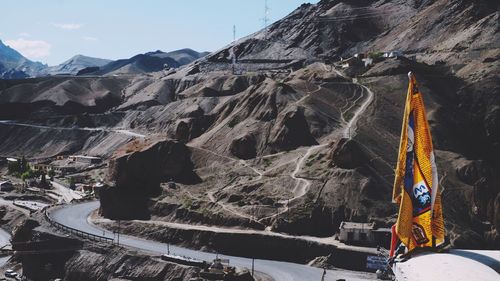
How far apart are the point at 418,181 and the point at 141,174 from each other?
66136mm

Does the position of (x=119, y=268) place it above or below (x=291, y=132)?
below

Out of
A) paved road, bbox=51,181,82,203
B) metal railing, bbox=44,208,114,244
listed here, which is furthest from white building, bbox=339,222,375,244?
paved road, bbox=51,181,82,203

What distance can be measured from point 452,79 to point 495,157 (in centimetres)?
2357

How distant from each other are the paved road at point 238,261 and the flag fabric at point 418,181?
1091 inches

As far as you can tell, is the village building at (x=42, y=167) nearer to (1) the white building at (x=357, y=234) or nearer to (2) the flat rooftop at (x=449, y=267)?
(1) the white building at (x=357, y=234)

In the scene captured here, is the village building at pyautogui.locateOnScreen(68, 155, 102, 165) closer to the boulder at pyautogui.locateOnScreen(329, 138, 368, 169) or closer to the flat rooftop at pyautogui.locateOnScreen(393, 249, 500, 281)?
the boulder at pyautogui.locateOnScreen(329, 138, 368, 169)

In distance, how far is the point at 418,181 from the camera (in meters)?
43.2

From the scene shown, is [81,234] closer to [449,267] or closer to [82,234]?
[82,234]

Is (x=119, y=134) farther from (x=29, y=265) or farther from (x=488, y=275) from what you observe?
(x=488, y=275)

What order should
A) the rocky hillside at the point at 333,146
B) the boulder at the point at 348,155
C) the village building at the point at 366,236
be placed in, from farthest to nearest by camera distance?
1. the boulder at the point at 348,155
2. the rocky hillside at the point at 333,146
3. the village building at the point at 366,236

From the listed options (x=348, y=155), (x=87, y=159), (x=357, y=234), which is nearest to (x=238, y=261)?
(x=357, y=234)

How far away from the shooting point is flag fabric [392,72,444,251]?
4278 cm

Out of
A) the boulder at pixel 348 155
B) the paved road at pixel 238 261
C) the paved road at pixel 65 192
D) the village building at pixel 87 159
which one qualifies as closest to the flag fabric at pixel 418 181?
the paved road at pixel 238 261

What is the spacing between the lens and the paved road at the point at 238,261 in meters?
73.8
